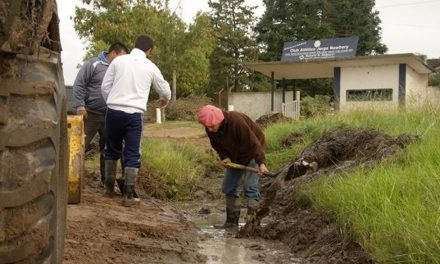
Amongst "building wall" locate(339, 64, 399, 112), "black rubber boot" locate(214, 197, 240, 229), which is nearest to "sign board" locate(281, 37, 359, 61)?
"building wall" locate(339, 64, 399, 112)

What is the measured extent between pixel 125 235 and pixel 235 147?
184cm

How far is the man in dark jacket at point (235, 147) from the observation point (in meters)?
6.05

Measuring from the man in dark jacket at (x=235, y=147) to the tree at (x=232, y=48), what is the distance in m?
36.0

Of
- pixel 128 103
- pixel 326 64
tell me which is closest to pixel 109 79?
pixel 128 103

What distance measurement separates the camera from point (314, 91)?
40.6 meters

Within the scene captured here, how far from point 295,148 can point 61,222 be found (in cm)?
860

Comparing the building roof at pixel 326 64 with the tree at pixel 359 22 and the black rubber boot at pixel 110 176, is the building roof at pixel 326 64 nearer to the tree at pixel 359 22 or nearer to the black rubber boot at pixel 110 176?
the tree at pixel 359 22

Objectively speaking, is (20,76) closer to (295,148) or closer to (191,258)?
(191,258)

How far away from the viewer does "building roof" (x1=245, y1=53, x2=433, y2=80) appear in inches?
874

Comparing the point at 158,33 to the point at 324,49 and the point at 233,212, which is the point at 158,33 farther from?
the point at 233,212

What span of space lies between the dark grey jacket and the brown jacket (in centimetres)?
144

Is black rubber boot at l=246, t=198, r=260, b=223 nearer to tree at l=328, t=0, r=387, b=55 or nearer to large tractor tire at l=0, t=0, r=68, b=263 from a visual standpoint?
large tractor tire at l=0, t=0, r=68, b=263

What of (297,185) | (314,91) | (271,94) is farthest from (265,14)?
(297,185)

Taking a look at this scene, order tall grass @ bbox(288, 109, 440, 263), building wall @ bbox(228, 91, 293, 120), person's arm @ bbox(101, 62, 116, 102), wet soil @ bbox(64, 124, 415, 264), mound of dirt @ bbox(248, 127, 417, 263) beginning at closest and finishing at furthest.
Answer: tall grass @ bbox(288, 109, 440, 263)
wet soil @ bbox(64, 124, 415, 264)
mound of dirt @ bbox(248, 127, 417, 263)
person's arm @ bbox(101, 62, 116, 102)
building wall @ bbox(228, 91, 293, 120)
